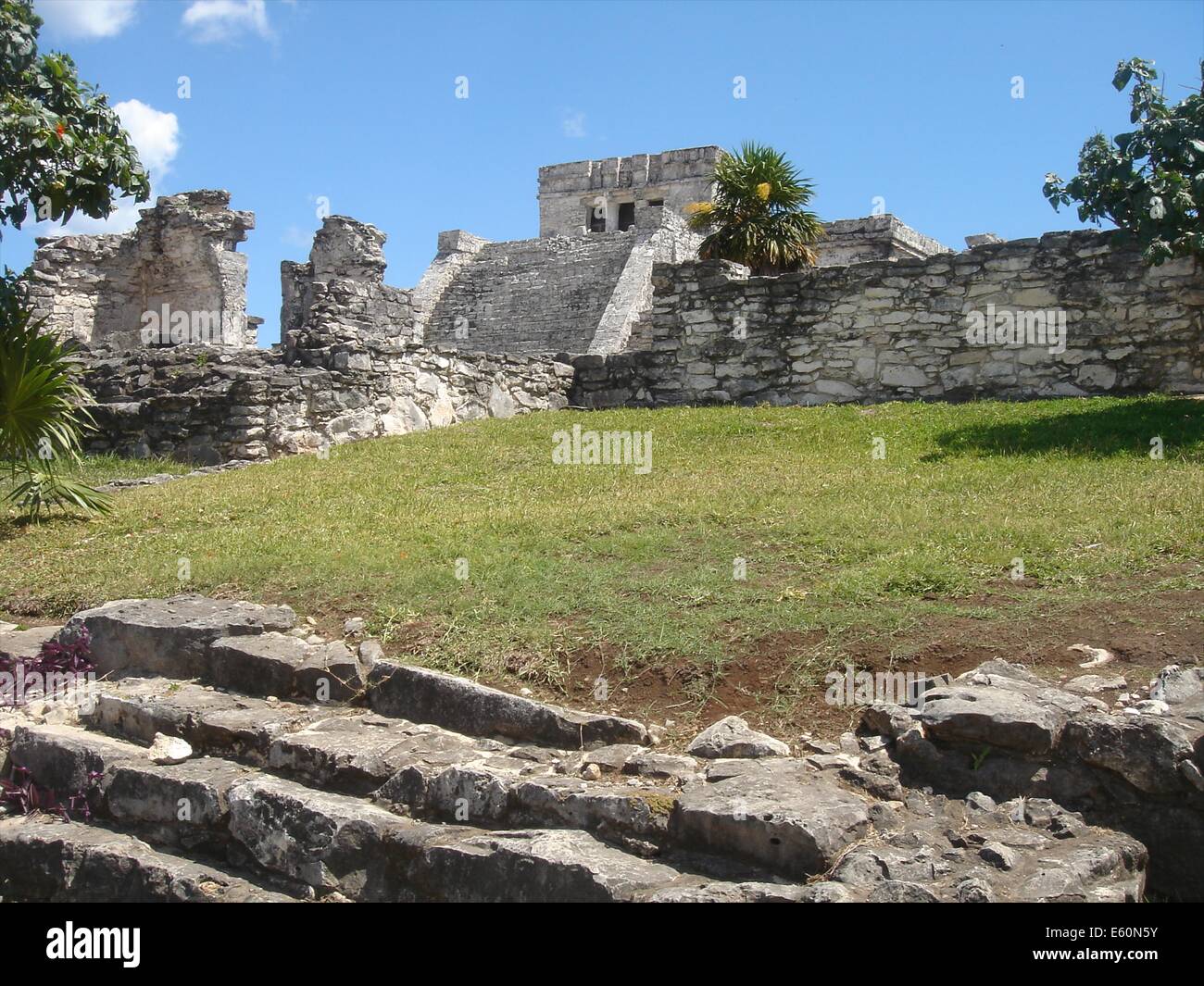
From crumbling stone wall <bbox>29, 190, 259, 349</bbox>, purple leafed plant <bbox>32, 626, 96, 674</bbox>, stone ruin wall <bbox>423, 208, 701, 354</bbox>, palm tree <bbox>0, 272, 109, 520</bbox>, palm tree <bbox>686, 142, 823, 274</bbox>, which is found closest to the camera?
purple leafed plant <bbox>32, 626, 96, 674</bbox>

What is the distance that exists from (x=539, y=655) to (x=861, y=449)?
221 inches

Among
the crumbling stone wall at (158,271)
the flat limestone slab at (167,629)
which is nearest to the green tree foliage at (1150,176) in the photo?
the flat limestone slab at (167,629)

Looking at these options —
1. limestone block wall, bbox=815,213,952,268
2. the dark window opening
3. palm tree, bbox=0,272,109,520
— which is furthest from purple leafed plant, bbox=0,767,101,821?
the dark window opening

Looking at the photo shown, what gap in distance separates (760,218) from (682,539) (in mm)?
10134

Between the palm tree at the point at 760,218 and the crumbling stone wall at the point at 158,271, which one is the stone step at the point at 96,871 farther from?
the crumbling stone wall at the point at 158,271

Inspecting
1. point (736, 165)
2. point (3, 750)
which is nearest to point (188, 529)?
point (3, 750)

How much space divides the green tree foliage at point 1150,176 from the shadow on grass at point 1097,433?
1.37 m

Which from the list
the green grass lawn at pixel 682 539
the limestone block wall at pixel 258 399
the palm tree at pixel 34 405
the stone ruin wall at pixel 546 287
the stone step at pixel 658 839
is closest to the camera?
the stone step at pixel 658 839

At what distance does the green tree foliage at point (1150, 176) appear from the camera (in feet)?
32.5

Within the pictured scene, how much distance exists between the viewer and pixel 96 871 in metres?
5.07

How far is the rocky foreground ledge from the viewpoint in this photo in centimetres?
410

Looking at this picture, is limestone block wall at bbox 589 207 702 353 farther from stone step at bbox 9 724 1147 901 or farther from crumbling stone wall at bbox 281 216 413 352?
stone step at bbox 9 724 1147 901

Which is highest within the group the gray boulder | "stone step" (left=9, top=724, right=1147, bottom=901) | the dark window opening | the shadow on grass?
the dark window opening

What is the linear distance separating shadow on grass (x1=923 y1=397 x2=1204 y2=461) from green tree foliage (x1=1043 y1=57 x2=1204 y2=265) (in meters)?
1.37
